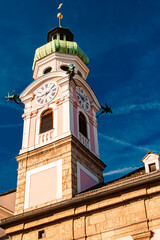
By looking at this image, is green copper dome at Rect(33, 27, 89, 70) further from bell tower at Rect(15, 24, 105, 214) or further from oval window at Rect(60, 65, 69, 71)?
oval window at Rect(60, 65, 69, 71)

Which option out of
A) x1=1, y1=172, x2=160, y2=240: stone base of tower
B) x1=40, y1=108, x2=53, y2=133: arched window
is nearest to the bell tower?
x1=40, y1=108, x2=53, y2=133: arched window

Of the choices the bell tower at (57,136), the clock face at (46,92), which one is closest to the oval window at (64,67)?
the bell tower at (57,136)

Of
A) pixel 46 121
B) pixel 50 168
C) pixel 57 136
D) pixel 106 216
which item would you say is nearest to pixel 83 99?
pixel 46 121

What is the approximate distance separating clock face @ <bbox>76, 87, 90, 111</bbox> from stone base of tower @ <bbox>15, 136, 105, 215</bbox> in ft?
13.6

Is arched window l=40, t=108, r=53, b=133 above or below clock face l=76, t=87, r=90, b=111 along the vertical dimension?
below

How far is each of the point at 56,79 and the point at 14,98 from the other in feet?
11.6

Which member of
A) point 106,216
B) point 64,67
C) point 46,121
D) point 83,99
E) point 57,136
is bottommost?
point 106,216

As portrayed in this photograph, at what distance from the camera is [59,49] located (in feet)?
95.8

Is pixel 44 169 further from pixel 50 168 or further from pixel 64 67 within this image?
pixel 64 67

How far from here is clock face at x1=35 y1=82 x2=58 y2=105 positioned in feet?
82.2

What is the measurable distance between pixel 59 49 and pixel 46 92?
5.30 meters

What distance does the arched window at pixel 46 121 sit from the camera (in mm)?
23609

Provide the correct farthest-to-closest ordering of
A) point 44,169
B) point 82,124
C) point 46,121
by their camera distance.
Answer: point 82,124 < point 46,121 < point 44,169

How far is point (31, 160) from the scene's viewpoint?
875 inches
